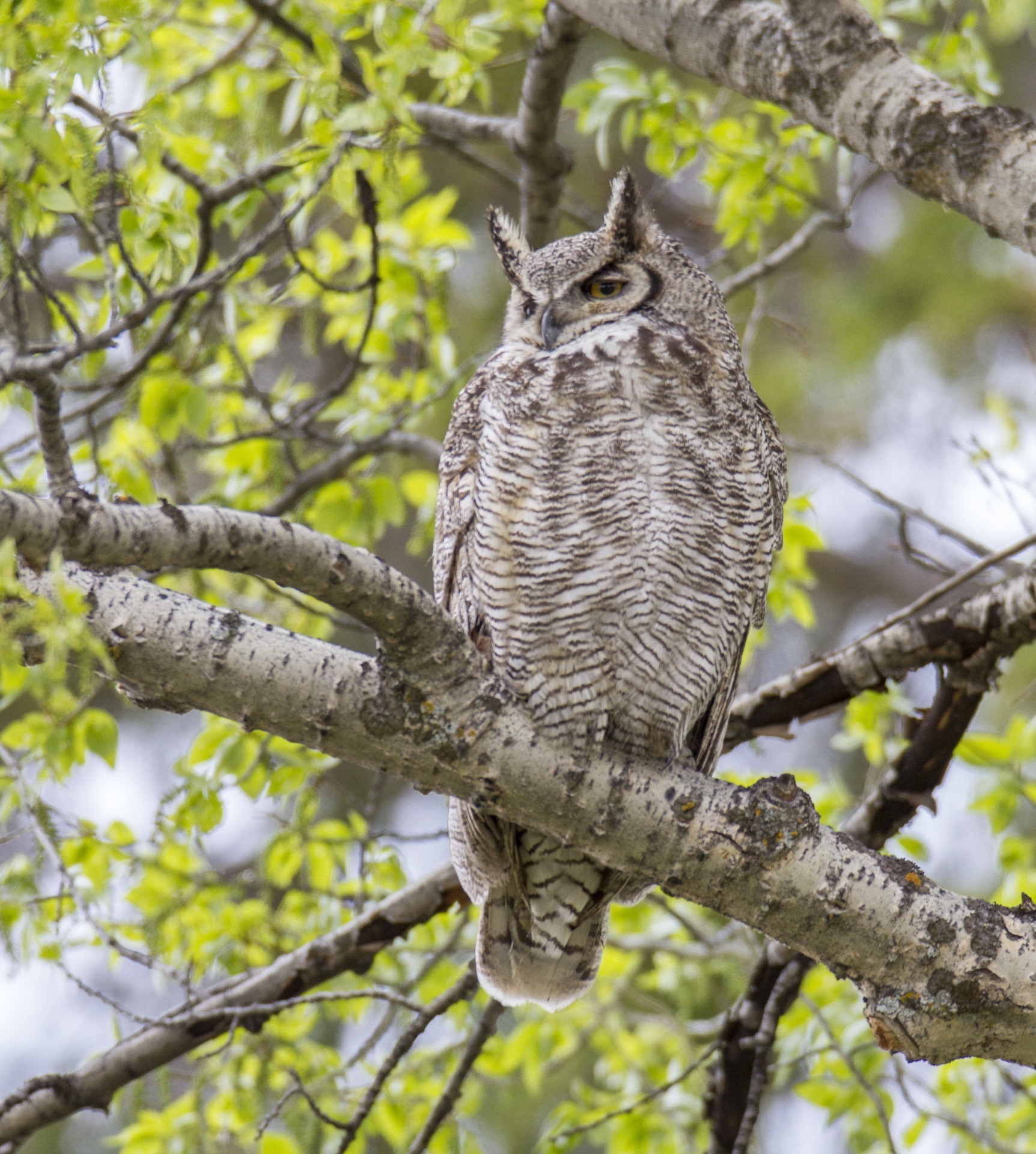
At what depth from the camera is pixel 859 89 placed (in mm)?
2400

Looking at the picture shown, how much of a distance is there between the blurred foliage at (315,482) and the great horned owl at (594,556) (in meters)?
0.46

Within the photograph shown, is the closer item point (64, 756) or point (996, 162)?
point (996, 162)

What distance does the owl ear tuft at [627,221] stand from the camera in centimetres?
297

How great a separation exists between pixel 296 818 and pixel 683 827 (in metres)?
1.64

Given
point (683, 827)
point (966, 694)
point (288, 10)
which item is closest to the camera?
point (683, 827)

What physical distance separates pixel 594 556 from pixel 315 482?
4.52 feet

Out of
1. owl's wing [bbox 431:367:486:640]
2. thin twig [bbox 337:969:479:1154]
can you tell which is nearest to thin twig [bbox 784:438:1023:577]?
owl's wing [bbox 431:367:486:640]

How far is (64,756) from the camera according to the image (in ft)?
9.36

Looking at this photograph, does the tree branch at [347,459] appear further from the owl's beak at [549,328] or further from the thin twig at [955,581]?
the thin twig at [955,581]

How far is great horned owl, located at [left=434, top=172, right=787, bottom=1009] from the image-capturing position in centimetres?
235

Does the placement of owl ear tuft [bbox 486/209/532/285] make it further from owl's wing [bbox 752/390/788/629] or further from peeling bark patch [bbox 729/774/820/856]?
peeling bark patch [bbox 729/774/820/856]

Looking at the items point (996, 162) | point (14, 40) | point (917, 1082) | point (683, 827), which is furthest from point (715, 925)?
point (14, 40)

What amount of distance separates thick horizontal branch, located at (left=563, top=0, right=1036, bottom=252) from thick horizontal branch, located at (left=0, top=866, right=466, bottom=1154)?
191 centimetres

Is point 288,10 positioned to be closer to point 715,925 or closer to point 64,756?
point 64,756
